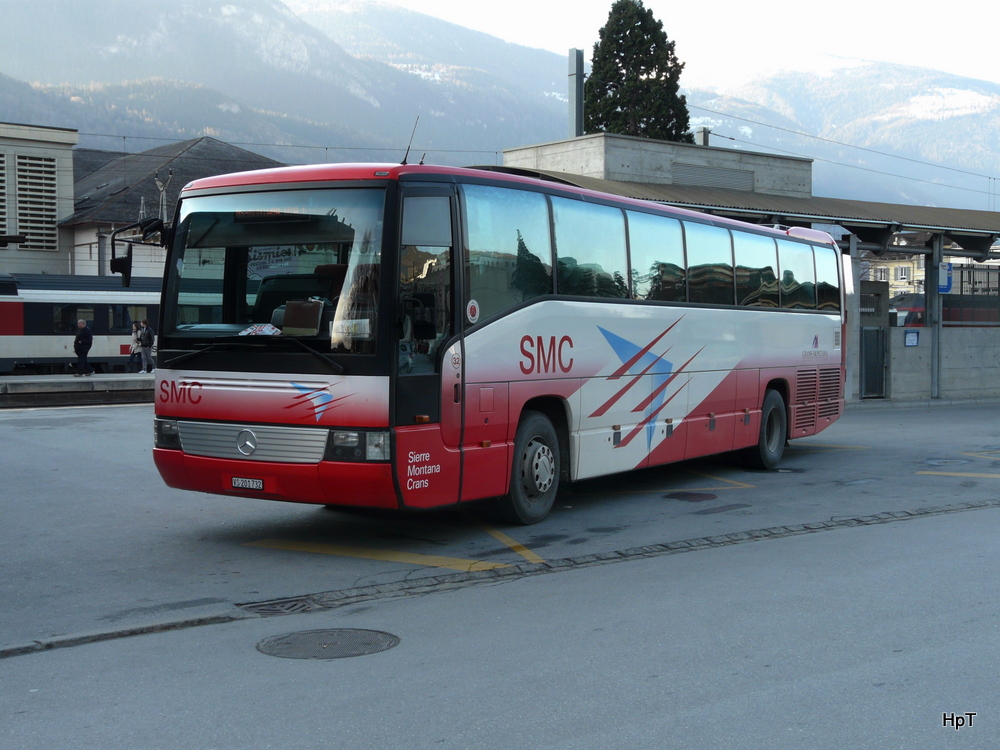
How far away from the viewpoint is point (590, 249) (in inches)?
438

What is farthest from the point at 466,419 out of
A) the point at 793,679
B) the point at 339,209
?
the point at 793,679

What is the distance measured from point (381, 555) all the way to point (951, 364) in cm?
2658

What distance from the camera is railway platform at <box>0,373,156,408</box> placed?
26219 mm

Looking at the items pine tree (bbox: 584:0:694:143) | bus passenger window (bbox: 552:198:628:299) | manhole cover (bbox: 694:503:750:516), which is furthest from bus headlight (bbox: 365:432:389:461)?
pine tree (bbox: 584:0:694:143)

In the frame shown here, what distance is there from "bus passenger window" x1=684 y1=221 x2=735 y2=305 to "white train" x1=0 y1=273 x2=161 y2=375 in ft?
99.4

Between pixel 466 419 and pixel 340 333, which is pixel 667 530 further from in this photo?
pixel 340 333

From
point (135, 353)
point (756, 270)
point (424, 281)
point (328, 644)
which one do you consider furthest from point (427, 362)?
point (135, 353)

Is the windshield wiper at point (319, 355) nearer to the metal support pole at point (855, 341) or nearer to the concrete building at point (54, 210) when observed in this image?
the metal support pole at point (855, 341)

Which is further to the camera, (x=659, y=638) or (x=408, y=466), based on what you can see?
(x=408, y=466)

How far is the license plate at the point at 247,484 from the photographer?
866 cm

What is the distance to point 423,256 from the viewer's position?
871cm

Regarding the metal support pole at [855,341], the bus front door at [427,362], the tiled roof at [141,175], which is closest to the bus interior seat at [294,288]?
the bus front door at [427,362]

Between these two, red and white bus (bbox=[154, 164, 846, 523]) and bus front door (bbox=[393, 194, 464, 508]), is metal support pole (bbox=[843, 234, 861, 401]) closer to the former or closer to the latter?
red and white bus (bbox=[154, 164, 846, 523])

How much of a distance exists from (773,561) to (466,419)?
271cm
